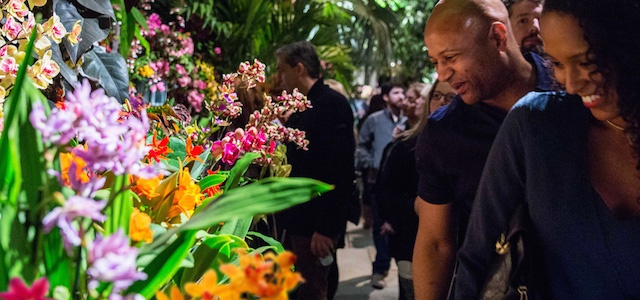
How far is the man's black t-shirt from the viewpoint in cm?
151

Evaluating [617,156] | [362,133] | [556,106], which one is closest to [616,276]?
[617,156]

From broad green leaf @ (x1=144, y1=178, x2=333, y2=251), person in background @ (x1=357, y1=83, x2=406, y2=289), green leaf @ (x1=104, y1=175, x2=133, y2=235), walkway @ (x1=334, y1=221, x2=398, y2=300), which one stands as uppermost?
broad green leaf @ (x1=144, y1=178, x2=333, y2=251)

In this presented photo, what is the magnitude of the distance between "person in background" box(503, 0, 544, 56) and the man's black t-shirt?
0.79 feet

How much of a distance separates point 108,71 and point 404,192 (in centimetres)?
215

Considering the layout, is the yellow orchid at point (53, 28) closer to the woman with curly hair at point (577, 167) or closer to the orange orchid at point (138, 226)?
the orange orchid at point (138, 226)

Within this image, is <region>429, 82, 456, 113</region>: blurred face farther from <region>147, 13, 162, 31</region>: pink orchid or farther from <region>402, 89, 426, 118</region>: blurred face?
<region>147, 13, 162, 31</region>: pink orchid

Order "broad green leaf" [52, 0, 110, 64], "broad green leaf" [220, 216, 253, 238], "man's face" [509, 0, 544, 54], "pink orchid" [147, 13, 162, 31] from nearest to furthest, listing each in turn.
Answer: "broad green leaf" [220, 216, 253, 238], "broad green leaf" [52, 0, 110, 64], "man's face" [509, 0, 544, 54], "pink orchid" [147, 13, 162, 31]

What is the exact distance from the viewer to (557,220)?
1046 millimetres

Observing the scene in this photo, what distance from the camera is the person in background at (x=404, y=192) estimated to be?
2912mm

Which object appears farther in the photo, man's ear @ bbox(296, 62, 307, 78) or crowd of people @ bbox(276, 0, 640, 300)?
man's ear @ bbox(296, 62, 307, 78)

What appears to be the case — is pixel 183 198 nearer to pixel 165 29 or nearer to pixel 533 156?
pixel 533 156

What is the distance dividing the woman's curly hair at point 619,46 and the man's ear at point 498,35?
0.55 meters

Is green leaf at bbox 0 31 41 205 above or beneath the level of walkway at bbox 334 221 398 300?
above

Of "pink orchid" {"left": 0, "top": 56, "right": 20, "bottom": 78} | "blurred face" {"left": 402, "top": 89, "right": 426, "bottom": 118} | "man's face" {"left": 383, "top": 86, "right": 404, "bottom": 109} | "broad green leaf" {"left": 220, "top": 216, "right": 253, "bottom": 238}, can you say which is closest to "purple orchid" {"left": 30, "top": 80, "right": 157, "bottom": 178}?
"broad green leaf" {"left": 220, "top": 216, "right": 253, "bottom": 238}
